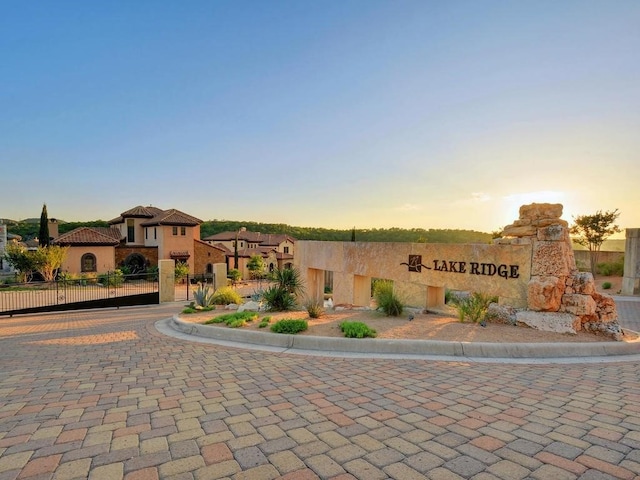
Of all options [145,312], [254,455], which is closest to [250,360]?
[254,455]

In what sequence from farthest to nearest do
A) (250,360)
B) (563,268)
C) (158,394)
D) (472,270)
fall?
1. (472,270)
2. (563,268)
3. (250,360)
4. (158,394)

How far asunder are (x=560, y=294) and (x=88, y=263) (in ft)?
123

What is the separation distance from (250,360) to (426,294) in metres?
6.42

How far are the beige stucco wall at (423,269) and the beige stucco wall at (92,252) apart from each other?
26.3m

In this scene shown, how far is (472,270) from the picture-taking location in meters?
9.22

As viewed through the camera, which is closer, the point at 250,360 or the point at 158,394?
the point at 158,394

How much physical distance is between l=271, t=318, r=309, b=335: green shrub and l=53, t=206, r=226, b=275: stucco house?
99.2 ft

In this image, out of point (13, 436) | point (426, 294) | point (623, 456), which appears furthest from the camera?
point (426, 294)

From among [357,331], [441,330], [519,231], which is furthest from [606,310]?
[357,331]

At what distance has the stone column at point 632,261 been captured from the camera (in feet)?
64.4

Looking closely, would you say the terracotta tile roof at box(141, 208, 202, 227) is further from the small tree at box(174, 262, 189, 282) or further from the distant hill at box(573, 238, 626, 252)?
the distant hill at box(573, 238, 626, 252)

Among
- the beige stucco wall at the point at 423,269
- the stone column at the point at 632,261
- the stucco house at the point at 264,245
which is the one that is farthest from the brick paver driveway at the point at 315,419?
the stucco house at the point at 264,245

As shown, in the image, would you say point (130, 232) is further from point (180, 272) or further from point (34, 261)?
point (34, 261)

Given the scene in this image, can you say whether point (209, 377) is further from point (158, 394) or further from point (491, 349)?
point (491, 349)
